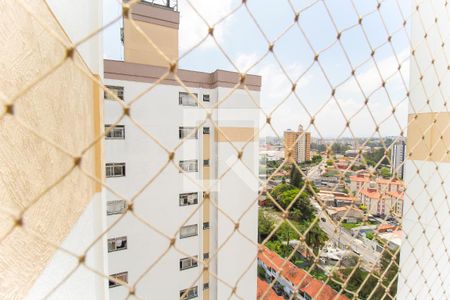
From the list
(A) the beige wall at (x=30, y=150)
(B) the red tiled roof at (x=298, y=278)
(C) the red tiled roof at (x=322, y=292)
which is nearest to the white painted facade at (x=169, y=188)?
(C) the red tiled roof at (x=322, y=292)

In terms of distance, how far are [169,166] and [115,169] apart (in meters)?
0.81

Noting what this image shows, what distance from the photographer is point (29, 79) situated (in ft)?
0.80

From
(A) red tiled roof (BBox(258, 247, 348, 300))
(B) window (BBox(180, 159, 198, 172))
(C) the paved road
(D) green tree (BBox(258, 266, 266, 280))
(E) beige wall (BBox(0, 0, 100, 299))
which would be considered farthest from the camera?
(D) green tree (BBox(258, 266, 266, 280))

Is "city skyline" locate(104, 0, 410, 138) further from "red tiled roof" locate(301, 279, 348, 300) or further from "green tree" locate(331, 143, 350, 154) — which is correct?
"red tiled roof" locate(301, 279, 348, 300)

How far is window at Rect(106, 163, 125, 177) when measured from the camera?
359 centimetres

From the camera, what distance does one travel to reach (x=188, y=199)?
4328 millimetres

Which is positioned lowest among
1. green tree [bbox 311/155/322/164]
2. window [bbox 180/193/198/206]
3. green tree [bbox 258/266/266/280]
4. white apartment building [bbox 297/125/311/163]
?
green tree [bbox 258/266/266/280]

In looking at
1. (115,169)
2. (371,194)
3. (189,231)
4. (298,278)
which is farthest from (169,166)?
(371,194)

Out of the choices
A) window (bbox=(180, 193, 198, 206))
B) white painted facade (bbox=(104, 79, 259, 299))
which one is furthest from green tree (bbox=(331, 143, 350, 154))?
window (bbox=(180, 193, 198, 206))

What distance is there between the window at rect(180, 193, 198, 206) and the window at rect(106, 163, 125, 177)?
Answer: 3.61 feet

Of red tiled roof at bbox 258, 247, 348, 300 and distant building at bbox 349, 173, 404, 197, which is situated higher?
distant building at bbox 349, 173, 404, 197

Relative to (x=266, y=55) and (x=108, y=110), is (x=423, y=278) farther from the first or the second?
(x=108, y=110)

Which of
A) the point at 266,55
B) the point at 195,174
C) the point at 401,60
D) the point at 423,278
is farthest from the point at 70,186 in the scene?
the point at 195,174

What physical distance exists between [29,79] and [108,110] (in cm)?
359
